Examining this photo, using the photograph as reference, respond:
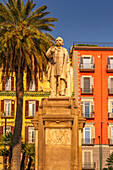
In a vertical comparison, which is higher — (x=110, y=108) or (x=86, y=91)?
(x=86, y=91)

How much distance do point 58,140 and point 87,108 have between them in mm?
43008

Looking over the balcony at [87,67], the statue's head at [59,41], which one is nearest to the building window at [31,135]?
the balcony at [87,67]

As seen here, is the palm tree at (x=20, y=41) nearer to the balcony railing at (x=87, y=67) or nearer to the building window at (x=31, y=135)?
the building window at (x=31, y=135)

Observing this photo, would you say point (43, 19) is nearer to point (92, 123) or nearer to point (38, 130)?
point (38, 130)

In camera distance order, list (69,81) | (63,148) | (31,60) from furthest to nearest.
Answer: (31,60), (69,81), (63,148)

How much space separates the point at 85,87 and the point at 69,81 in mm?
42030

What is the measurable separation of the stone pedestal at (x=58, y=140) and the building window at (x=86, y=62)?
1723 inches

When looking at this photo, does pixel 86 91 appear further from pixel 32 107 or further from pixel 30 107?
pixel 30 107

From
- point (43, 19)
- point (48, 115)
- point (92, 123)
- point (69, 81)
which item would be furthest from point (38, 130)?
point (92, 123)

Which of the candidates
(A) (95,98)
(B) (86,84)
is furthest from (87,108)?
→ (B) (86,84)

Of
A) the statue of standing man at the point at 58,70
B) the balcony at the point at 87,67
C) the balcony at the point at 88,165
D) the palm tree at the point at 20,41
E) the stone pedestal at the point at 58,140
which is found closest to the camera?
the stone pedestal at the point at 58,140

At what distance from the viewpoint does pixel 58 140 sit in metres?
16.5

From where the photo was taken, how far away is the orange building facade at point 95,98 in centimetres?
5806

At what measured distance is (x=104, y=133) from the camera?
58344mm
